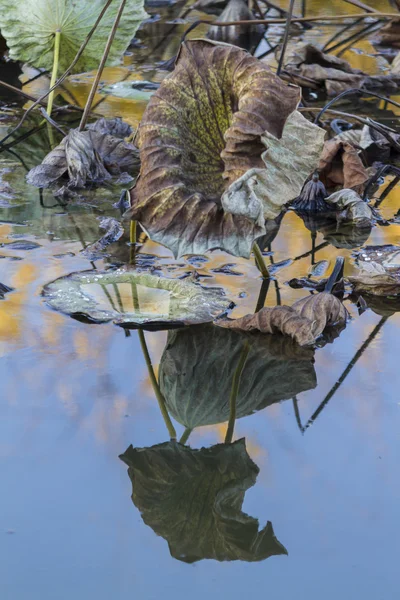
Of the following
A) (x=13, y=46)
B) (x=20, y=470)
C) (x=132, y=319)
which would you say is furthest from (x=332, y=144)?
(x=20, y=470)

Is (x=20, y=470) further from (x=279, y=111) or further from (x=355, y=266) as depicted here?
(x=355, y=266)

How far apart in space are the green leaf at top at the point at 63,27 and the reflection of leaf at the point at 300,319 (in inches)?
64.2

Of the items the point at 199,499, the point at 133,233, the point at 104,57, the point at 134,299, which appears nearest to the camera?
the point at 199,499

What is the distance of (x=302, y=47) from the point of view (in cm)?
360

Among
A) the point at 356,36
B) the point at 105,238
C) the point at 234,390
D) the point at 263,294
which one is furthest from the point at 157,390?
the point at 356,36

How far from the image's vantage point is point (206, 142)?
163 cm

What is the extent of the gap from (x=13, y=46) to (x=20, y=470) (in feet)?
6.97

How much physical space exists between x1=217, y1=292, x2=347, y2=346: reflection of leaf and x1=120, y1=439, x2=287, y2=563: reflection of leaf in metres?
0.34

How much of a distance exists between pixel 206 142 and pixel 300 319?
0.37m

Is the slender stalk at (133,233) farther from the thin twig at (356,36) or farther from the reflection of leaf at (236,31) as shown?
the reflection of leaf at (236,31)

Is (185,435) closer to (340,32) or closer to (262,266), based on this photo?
(262,266)

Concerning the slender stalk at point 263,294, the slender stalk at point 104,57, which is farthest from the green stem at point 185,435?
the slender stalk at point 104,57

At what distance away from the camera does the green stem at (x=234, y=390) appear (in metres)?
1.28

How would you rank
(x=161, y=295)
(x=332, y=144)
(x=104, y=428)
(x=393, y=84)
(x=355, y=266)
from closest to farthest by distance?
1. (x=104, y=428)
2. (x=161, y=295)
3. (x=355, y=266)
4. (x=332, y=144)
5. (x=393, y=84)
